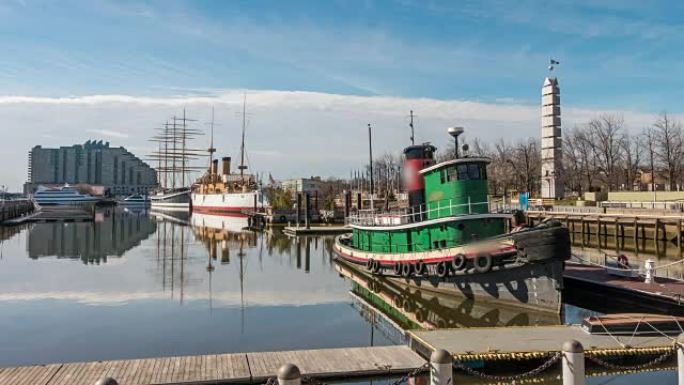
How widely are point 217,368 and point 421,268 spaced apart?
12.3 meters

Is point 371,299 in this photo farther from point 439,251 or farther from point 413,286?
point 439,251

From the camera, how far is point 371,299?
76.9 feet

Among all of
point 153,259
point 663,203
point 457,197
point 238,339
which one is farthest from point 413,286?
point 663,203

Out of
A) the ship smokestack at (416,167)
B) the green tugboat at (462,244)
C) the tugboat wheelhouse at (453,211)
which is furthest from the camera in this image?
the ship smokestack at (416,167)

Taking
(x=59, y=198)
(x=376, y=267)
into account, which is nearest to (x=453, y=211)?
(x=376, y=267)

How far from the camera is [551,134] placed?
67.5 m

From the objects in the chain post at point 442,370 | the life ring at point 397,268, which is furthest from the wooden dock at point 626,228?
the chain post at point 442,370

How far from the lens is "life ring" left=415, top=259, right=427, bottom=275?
2223cm

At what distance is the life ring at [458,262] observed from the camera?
20.4 meters

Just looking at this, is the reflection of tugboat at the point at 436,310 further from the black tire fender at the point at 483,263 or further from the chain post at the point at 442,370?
Answer: the chain post at the point at 442,370

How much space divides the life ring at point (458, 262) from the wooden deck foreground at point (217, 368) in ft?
27.1

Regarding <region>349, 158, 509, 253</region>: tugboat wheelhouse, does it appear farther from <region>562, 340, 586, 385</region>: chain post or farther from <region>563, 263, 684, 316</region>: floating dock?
<region>562, 340, 586, 385</region>: chain post

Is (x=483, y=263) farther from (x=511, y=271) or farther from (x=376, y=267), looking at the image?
(x=376, y=267)

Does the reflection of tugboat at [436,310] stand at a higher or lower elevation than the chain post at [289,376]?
lower
